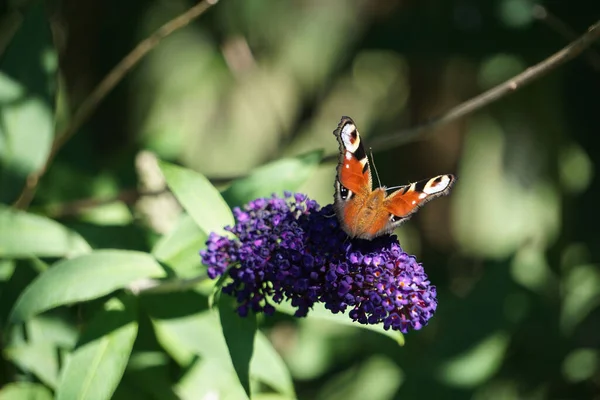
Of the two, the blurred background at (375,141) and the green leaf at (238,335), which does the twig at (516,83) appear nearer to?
the blurred background at (375,141)

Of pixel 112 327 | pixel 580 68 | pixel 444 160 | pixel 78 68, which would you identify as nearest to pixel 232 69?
pixel 78 68

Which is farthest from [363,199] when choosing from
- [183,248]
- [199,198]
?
[183,248]

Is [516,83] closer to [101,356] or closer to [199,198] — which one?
[199,198]

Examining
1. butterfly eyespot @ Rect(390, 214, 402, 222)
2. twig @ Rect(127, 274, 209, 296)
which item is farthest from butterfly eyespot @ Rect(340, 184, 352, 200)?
twig @ Rect(127, 274, 209, 296)

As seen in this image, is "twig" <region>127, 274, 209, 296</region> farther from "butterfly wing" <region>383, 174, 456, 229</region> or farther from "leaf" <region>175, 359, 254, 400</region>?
"butterfly wing" <region>383, 174, 456, 229</region>

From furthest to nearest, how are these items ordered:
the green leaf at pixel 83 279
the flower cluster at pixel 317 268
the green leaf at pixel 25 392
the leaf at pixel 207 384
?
the leaf at pixel 207 384, the green leaf at pixel 25 392, the green leaf at pixel 83 279, the flower cluster at pixel 317 268

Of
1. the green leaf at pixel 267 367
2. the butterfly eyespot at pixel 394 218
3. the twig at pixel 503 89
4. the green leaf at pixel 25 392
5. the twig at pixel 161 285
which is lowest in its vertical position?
the green leaf at pixel 25 392

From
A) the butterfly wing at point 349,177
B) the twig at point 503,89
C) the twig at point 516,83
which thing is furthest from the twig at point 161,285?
the twig at point 516,83
